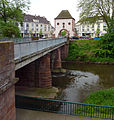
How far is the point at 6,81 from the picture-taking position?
663 centimetres

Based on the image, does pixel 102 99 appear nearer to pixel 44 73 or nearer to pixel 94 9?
pixel 44 73

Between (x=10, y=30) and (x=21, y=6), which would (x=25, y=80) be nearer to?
(x=10, y=30)

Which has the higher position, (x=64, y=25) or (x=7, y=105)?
(x=64, y=25)

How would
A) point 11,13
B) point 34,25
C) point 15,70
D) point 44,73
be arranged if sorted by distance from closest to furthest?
point 15,70 < point 44,73 < point 11,13 < point 34,25

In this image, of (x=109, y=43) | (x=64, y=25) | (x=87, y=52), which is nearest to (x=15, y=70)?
(x=87, y=52)

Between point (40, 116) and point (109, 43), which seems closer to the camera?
point (40, 116)

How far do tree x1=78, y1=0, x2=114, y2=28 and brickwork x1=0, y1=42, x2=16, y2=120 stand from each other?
109ft

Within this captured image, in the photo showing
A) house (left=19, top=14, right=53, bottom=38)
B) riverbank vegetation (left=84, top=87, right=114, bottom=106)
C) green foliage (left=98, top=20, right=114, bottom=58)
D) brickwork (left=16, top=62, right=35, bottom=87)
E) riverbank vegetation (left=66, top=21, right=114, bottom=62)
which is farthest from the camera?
house (left=19, top=14, right=53, bottom=38)

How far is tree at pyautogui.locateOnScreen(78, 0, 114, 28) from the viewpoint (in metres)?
36.1

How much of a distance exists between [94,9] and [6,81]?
115 ft

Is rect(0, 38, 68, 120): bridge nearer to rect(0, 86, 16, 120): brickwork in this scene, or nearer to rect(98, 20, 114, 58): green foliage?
rect(0, 86, 16, 120): brickwork

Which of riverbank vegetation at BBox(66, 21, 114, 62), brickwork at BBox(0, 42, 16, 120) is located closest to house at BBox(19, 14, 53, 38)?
riverbank vegetation at BBox(66, 21, 114, 62)

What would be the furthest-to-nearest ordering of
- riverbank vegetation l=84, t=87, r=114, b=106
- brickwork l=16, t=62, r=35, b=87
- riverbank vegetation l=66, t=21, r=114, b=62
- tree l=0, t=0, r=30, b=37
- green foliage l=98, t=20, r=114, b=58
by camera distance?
green foliage l=98, t=20, r=114, b=58 → riverbank vegetation l=66, t=21, r=114, b=62 → tree l=0, t=0, r=30, b=37 → brickwork l=16, t=62, r=35, b=87 → riverbank vegetation l=84, t=87, r=114, b=106

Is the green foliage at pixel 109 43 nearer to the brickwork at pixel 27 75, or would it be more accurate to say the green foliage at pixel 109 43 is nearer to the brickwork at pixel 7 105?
the brickwork at pixel 27 75
